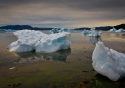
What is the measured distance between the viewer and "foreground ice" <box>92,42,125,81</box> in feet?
30.9

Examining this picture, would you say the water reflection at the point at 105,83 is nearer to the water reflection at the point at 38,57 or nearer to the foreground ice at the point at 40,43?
the water reflection at the point at 38,57

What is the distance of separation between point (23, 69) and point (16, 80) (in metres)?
2.49

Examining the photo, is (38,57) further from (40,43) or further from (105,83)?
A: (105,83)

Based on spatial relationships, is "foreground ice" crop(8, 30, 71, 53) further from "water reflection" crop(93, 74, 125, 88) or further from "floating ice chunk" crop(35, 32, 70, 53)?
"water reflection" crop(93, 74, 125, 88)

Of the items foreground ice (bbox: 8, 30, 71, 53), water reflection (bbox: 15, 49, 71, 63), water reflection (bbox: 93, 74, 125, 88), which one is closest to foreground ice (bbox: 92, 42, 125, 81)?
water reflection (bbox: 93, 74, 125, 88)

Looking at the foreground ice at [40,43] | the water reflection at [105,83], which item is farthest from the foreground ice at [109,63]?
the foreground ice at [40,43]

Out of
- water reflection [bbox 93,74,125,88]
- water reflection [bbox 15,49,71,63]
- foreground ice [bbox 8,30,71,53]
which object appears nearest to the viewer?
water reflection [bbox 93,74,125,88]

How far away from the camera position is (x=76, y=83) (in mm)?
9289

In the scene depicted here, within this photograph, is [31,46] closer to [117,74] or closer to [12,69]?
[12,69]

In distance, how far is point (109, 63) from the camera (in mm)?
9906

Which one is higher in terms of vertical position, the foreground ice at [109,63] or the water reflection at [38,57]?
the foreground ice at [109,63]

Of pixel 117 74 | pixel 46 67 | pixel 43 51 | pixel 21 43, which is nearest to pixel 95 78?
pixel 117 74

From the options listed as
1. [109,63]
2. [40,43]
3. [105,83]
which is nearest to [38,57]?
[40,43]

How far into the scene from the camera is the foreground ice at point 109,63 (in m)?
9.41
